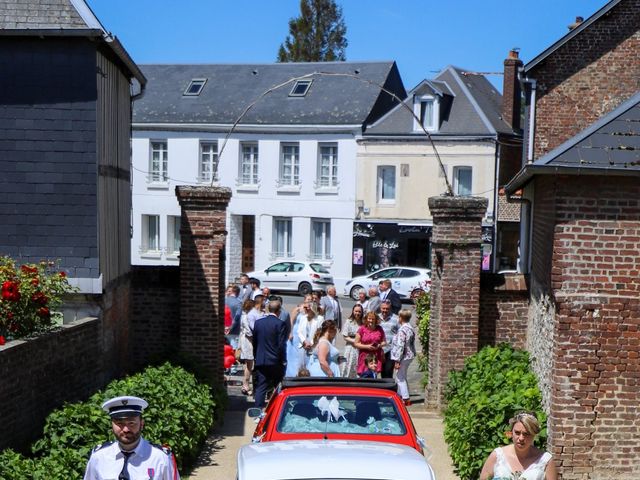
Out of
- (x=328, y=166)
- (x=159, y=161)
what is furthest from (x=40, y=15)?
(x=159, y=161)

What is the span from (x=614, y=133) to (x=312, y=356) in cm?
629

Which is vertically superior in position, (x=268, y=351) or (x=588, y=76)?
(x=588, y=76)

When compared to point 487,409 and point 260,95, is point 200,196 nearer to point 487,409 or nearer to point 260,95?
point 487,409

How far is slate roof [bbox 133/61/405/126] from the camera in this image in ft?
127

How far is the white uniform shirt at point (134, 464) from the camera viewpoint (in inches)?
247

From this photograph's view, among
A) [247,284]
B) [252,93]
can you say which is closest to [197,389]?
[247,284]

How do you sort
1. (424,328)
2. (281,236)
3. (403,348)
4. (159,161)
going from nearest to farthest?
1. (403,348)
2. (424,328)
3. (281,236)
4. (159,161)

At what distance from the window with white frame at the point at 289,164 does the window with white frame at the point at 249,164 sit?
1.20m

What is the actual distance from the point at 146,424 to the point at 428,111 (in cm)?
2913

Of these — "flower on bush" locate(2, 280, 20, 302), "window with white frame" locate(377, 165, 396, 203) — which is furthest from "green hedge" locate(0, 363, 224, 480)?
"window with white frame" locate(377, 165, 396, 203)

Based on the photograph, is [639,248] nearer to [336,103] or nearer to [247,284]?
[247,284]

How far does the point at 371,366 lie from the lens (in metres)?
14.4

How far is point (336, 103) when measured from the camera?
38812 millimetres

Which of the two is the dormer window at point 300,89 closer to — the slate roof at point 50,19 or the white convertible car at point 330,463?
the slate roof at point 50,19
